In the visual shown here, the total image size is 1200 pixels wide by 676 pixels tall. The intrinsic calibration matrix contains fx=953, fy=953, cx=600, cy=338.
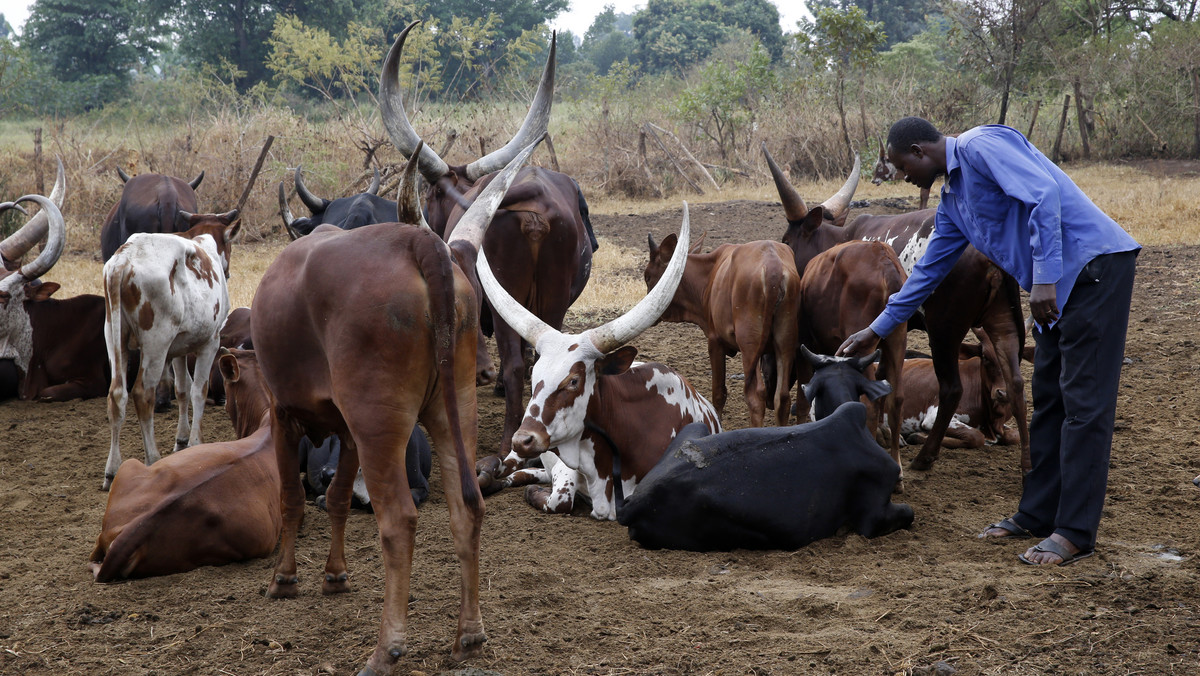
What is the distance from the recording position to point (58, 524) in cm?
505

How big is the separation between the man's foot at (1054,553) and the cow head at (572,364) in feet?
6.42

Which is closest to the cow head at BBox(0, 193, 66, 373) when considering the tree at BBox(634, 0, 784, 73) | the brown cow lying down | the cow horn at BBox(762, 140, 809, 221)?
the brown cow lying down

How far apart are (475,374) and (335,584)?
46.7 inches

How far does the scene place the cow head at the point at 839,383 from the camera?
5.00m

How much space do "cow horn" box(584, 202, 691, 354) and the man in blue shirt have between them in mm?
1297

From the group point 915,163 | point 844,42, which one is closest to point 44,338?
point 915,163

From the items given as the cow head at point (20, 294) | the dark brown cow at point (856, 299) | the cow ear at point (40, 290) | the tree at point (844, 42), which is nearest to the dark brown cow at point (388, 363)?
the dark brown cow at point (856, 299)

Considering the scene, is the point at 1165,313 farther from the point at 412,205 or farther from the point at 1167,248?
the point at 412,205

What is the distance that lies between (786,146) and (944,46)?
13.0 meters

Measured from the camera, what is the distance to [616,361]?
4820 mm

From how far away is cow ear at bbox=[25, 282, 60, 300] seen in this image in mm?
7273

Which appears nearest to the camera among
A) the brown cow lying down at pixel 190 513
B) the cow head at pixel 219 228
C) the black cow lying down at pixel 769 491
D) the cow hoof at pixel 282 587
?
the cow hoof at pixel 282 587

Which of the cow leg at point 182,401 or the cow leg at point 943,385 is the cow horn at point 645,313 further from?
the cow leg at point 182,401

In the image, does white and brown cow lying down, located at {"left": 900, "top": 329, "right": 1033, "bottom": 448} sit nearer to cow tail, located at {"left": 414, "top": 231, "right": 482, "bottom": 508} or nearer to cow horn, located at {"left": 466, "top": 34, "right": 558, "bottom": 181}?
cow horn, located at {"left": 466, "top": 34, "right": 558, "bottom": 181}
